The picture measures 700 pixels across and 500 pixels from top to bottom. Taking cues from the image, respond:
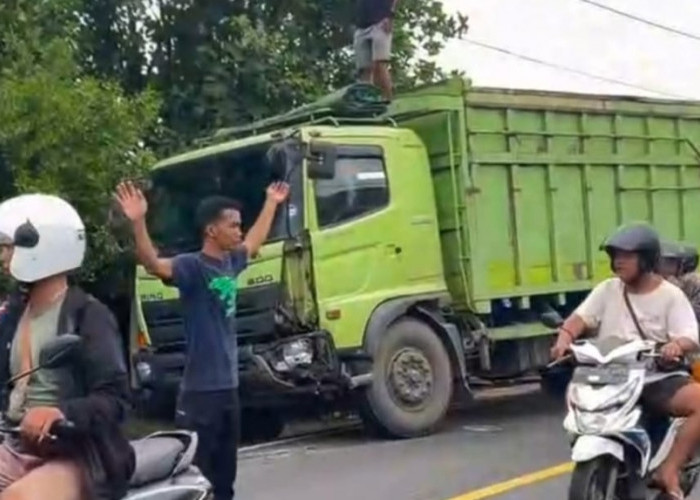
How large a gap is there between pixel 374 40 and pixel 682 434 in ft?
26.7

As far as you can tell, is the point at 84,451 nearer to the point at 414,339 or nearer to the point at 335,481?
the point at 335,481

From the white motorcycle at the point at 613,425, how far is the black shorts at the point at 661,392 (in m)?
0.07

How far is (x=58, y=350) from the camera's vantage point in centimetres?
430

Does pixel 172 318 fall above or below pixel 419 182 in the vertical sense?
below

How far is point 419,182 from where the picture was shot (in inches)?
480

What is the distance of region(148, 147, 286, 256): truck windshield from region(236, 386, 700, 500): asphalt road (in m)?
1.81

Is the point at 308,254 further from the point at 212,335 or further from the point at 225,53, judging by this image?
the point at 225,53

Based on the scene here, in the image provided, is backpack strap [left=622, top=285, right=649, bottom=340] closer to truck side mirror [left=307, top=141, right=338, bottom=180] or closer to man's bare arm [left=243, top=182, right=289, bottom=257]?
man's bare arm [left=243, top=182, right=289, bottom=257]

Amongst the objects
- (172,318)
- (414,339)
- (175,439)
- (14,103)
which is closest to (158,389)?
(172,318)

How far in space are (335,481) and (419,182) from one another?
3.37 m

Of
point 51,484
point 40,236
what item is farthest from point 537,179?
point 51,484

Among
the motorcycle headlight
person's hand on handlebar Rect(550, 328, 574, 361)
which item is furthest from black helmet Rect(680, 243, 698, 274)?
the motorcycle headlight

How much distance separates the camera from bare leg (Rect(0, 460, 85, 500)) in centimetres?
437

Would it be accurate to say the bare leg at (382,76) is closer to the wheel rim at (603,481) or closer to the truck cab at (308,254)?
the truck cab at (308,254)
